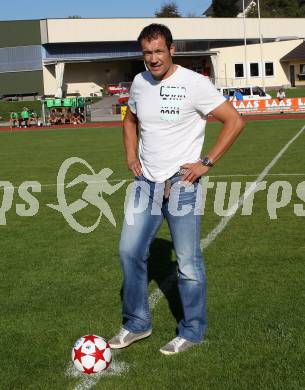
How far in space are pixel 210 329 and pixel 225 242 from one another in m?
3.06

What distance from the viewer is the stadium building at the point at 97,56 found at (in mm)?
Answer: 74000

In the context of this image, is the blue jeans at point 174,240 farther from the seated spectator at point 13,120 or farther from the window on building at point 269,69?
the window on building at point 269,69

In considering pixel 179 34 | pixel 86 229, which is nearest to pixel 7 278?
pixel 86 229

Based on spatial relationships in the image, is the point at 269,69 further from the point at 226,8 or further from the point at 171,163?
the point at 171,163

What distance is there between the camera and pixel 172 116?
15.1 ft

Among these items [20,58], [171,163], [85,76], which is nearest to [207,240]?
[171,163]

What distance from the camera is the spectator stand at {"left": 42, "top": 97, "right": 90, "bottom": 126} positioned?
140 ft

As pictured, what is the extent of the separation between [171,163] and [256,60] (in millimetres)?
71550

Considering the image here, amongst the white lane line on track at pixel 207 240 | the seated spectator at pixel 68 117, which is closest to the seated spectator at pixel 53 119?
the seated spectator at pixel 68 117

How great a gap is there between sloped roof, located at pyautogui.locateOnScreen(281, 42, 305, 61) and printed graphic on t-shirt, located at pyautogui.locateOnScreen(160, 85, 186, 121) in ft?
221

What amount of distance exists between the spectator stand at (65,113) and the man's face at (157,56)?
38.4 meters

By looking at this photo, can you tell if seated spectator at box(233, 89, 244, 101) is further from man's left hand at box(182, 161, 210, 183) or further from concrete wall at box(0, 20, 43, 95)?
man's left hand at box(182, 161, 210, 183)

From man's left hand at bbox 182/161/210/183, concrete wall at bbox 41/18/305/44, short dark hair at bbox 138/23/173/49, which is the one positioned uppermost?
concrete wall at bbox 41/18/305/44

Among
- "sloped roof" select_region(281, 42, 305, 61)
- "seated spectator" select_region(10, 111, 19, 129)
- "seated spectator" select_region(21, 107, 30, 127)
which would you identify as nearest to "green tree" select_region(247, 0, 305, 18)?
"sloped roof" select_region(281, 42, 305, 61)
